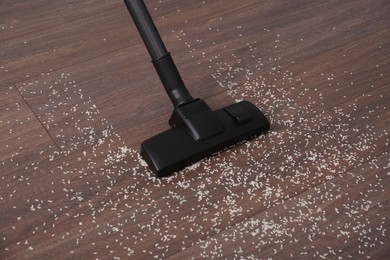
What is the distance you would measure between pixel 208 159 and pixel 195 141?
0.05 m

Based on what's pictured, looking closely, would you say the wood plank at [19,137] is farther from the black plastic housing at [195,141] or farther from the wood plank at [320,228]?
the wood plank at [320,228]

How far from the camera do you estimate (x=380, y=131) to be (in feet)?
4.03

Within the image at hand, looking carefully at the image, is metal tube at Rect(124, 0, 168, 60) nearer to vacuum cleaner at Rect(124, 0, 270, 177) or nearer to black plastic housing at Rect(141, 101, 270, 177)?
vacuum cleaner at Rect(124, 0, 270, 177)

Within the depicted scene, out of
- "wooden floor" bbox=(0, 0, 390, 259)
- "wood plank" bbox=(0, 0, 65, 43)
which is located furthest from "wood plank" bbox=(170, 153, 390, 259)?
"wood plank" bbox=(0, 0, 65, 43)

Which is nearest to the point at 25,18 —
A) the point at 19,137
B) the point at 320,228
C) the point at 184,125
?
the point at 19,137

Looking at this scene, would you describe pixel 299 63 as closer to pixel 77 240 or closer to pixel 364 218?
pixel 364 218

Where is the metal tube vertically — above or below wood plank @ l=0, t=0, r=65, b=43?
below

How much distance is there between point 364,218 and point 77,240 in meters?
0.51

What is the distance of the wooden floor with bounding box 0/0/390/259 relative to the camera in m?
1.01

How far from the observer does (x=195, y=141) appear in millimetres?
1135

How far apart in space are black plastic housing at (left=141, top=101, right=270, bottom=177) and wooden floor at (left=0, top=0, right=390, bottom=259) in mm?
27

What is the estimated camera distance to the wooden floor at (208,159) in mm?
1011

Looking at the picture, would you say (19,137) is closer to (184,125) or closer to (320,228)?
(184,125)

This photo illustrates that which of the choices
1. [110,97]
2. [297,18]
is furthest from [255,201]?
[297,18]
